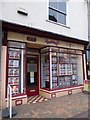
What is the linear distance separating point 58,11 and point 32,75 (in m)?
4.17

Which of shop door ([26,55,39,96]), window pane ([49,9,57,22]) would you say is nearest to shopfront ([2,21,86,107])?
shop door ([26,55,39,96])

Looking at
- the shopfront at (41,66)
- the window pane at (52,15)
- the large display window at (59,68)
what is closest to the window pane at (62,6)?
the window pane at (52,15)

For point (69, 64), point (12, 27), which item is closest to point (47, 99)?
point (69, 64)

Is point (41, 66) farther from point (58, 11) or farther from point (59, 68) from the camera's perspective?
point (58, 11)

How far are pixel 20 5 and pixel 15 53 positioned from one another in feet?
7.60

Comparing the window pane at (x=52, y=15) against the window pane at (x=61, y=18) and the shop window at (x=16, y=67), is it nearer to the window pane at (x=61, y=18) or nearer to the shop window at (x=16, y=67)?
the window pane at (x=61, y=18)

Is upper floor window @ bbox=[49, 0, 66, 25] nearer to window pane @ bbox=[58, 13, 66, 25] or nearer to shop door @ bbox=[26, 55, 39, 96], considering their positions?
window pane @ bbox=[58, 13, 66, 25]

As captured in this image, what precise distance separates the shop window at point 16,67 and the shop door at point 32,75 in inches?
56.1

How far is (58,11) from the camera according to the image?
411 inches

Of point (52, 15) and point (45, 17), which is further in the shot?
point (52, 15)

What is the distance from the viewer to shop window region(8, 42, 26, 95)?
7.92 meters

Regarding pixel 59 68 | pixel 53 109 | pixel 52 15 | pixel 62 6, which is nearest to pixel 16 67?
pixel 53 109

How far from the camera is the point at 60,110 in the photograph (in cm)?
691

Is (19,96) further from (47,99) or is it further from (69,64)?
(69,64)
